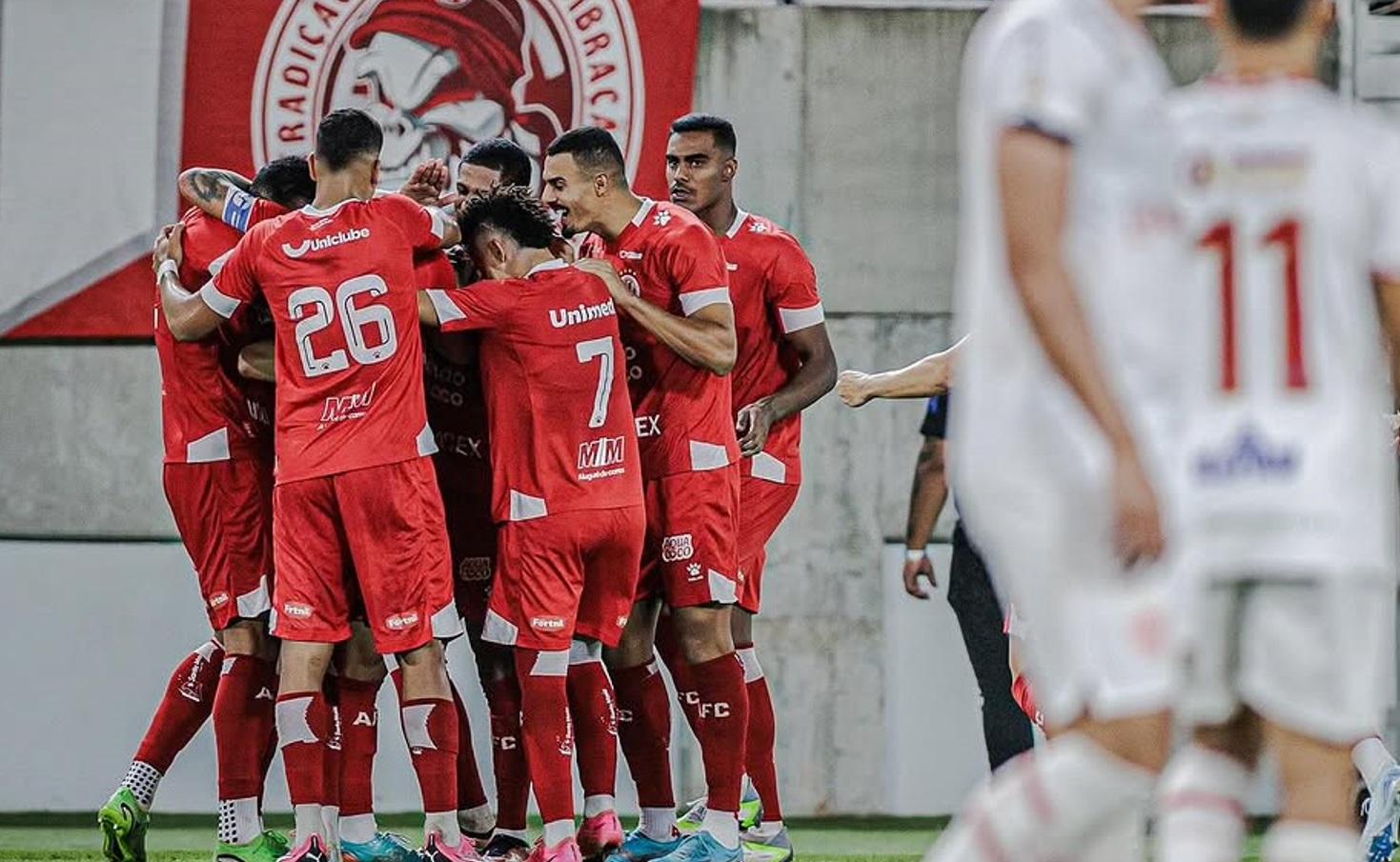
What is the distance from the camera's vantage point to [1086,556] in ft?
10.2

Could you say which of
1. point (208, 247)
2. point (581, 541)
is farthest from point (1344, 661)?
point (208, 247)

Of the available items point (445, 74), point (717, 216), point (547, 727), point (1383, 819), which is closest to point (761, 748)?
point (547, 727)

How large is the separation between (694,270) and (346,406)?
1.08 m

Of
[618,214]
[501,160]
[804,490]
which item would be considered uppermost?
[501,160]

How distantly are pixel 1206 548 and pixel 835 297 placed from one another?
20.6 ft

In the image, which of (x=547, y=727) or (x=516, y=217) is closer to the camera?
(x=547, y=727)

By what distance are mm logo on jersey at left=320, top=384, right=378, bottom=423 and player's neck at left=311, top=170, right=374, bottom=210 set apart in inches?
21.3

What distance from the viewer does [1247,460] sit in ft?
10.2

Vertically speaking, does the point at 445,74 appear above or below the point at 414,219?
above

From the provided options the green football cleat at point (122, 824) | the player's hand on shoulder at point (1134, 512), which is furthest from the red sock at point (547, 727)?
the player's hand on shoulder at point (1134, 512)

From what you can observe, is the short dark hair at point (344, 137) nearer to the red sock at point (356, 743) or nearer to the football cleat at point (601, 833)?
the red sock at point (356, 743)

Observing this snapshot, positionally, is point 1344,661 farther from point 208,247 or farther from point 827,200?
point 827,200

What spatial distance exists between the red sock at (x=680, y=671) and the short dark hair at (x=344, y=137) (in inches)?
64.7

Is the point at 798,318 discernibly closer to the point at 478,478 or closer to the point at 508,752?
the point at 478,478
